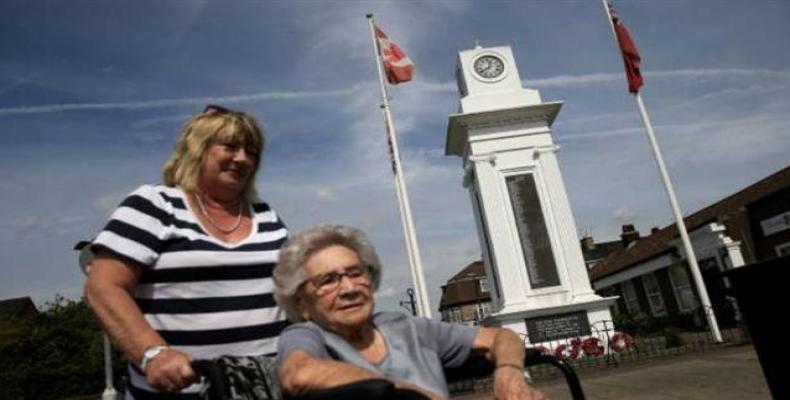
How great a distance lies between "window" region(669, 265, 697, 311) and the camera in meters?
22.1

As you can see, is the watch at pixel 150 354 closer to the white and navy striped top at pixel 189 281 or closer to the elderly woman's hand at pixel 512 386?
the white and navy striped top at pixel 189 281

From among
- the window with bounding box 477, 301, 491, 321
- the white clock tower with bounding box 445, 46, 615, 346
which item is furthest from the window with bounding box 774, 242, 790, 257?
the window with bounding box 477, 301, 491, 321

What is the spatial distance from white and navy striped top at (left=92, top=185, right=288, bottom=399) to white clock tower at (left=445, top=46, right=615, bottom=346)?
38.7 ft

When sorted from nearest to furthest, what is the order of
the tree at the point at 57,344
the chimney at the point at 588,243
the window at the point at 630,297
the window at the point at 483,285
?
the tree at the point at 57,344 → the window at the point at 630,297 → the chimney at the point at 588,243 → the window at the point at 483,285

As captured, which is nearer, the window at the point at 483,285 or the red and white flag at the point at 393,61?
the red and white flag at the point at 393,61

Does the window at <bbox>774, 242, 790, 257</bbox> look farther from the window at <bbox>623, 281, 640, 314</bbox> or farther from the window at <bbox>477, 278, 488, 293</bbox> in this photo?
the window at <bbox>477, 278, 488, 293</bbox>

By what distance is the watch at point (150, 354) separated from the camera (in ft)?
4.96

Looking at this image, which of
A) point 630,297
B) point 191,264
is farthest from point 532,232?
point 630,297

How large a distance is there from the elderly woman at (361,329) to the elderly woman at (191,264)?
14 centimetres

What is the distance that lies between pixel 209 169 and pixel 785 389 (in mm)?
2402

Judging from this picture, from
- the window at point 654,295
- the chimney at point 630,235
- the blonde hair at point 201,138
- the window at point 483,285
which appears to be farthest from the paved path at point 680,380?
the window at point 483,285

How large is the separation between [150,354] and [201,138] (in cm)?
82

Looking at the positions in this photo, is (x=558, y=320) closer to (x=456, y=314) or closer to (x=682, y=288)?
(x=682, y=288)

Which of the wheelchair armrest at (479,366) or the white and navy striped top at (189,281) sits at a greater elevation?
the white and navy striped top at (189,281)
